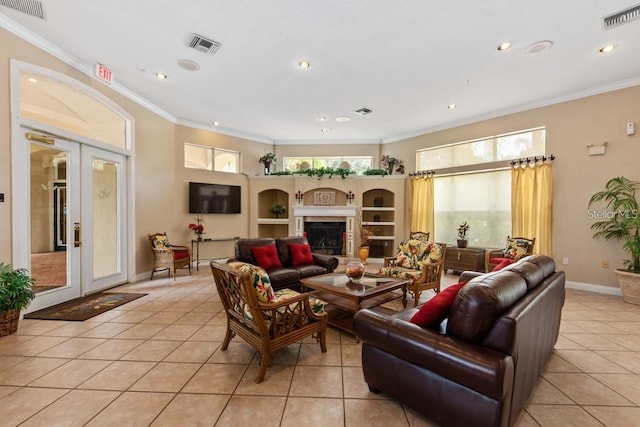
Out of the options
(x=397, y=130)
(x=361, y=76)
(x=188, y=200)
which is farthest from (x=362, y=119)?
(x=188, y=200)

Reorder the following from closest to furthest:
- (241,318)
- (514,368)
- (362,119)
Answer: (514,368)
(241,318)
(362,119)

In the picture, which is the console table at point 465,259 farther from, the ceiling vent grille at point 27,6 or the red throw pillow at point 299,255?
the ceiling vent grille at point 27,6

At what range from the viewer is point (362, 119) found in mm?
5988

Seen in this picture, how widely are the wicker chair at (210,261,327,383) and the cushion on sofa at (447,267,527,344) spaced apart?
3.95ft

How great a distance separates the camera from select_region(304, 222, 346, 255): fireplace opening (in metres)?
7.23

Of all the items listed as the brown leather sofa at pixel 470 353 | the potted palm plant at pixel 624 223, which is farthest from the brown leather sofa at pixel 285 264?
the potted palm plant at pixel 624 223

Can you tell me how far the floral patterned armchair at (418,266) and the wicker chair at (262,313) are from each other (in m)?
1.74

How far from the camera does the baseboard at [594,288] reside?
14.2 feet

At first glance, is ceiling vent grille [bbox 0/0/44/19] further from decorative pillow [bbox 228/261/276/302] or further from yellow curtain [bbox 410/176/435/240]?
yellow curtain [bbox 410/176/435/240]

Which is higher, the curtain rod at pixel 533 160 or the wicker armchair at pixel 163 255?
the curtain rod at pixel 533 160

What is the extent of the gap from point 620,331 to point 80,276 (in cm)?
688

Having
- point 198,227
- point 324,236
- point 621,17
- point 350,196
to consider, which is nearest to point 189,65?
point 198,227

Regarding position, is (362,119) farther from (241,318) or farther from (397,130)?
(241,318)

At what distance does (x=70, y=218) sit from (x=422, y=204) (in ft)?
21.6
